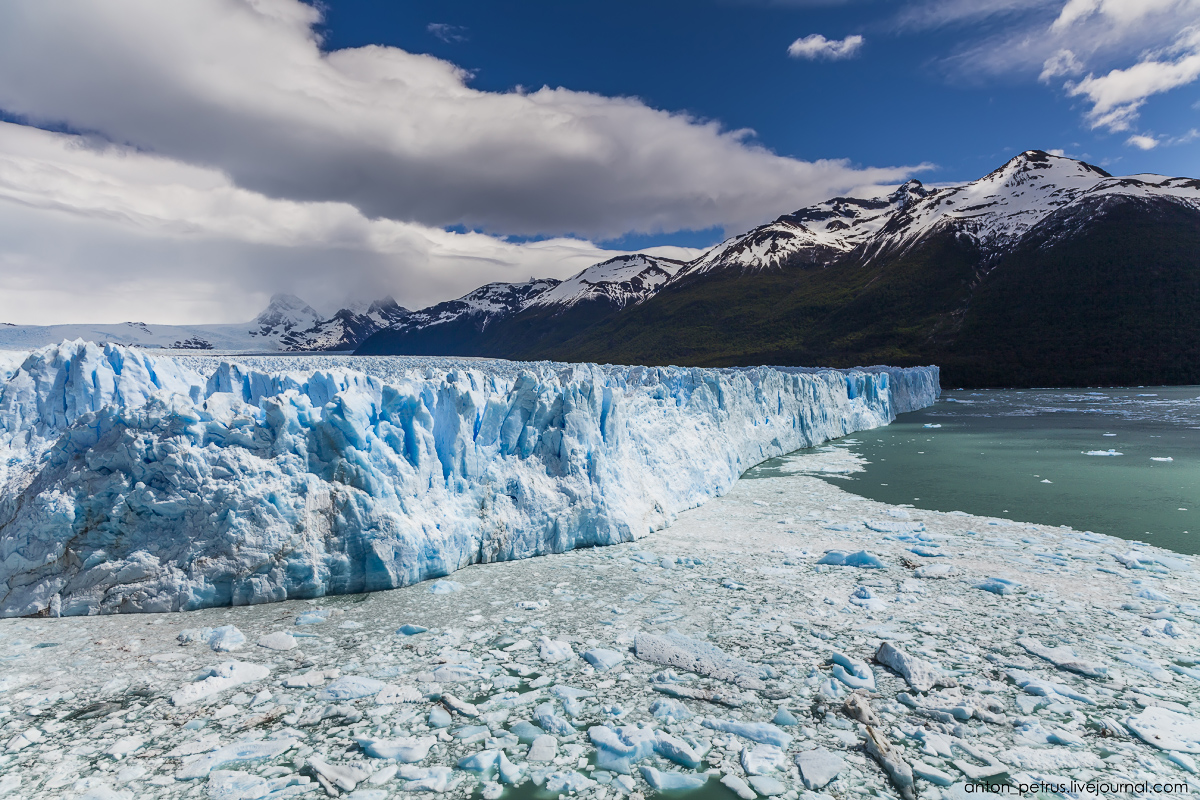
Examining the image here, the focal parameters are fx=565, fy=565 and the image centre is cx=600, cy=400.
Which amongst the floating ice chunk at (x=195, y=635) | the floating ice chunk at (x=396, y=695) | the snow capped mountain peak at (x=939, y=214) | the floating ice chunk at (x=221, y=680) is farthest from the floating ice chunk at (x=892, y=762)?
the snow capped mountain peak at (x=939, y=214)

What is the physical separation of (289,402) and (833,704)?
6321mm

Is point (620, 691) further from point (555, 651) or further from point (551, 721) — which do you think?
point (555, 651)

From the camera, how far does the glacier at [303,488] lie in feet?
18.3

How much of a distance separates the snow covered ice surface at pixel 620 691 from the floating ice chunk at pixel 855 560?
49 centimetres

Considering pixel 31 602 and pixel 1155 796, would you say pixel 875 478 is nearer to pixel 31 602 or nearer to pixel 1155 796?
pixel 1155 796

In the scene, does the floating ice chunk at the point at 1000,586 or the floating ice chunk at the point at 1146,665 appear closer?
the floating ice chunk at the point at 1146,665

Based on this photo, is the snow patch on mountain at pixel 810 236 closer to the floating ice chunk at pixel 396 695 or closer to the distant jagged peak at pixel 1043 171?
Result: the distant jagged peak at pixel 1043 171

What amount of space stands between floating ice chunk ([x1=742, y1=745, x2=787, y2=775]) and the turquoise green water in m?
8.04

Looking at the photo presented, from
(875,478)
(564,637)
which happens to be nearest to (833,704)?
(564,637)

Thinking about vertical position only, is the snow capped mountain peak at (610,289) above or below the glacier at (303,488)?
above

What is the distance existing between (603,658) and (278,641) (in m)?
2.77

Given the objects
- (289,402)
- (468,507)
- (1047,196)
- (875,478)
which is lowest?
(875,478)

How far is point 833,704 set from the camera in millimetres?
4031

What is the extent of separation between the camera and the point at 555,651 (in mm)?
4785
